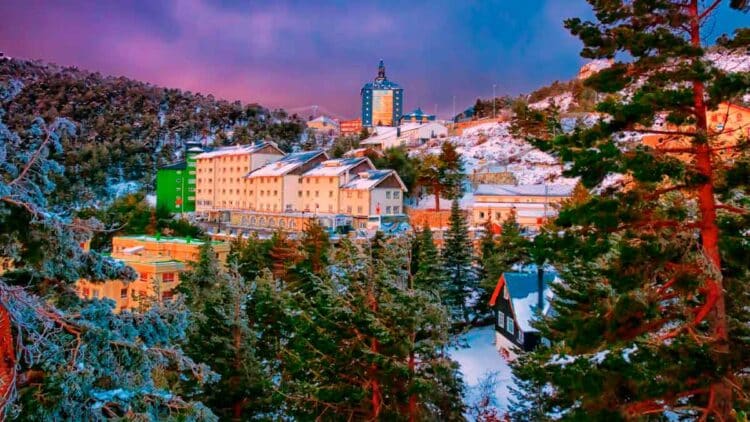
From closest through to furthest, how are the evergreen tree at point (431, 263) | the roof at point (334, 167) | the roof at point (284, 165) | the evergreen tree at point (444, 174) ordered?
the evergreen tree at point (431, 263), the roof at point (334, 167), the evergreen tree at point (444, 174), the roof at point (284, 165)

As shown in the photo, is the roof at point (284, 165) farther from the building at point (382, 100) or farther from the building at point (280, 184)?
the building at point (382, 100)

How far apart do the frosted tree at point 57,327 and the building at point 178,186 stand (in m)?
57.7

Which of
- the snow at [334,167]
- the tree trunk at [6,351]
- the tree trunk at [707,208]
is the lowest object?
the tree trunk at [6,351]

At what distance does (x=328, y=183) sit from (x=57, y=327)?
139 feet

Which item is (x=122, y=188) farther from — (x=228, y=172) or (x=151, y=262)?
(x=151, y=262)

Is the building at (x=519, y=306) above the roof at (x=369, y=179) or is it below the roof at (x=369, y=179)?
below

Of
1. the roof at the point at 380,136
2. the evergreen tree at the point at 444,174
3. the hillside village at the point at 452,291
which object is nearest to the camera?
the hillside village at the point at 452,291

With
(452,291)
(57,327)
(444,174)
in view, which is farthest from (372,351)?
(444,174)

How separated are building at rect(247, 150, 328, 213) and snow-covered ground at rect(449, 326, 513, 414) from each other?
2762 centimetres

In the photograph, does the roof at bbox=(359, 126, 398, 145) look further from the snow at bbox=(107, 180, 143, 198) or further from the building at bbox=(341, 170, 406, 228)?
the building at bbox=(341, 170, 406, 228)

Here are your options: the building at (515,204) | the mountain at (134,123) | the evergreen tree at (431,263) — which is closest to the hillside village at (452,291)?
the evergreen tree at (431,263)

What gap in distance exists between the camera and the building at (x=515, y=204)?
44.0 m

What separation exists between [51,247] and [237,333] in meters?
8.30

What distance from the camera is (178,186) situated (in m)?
61.8
